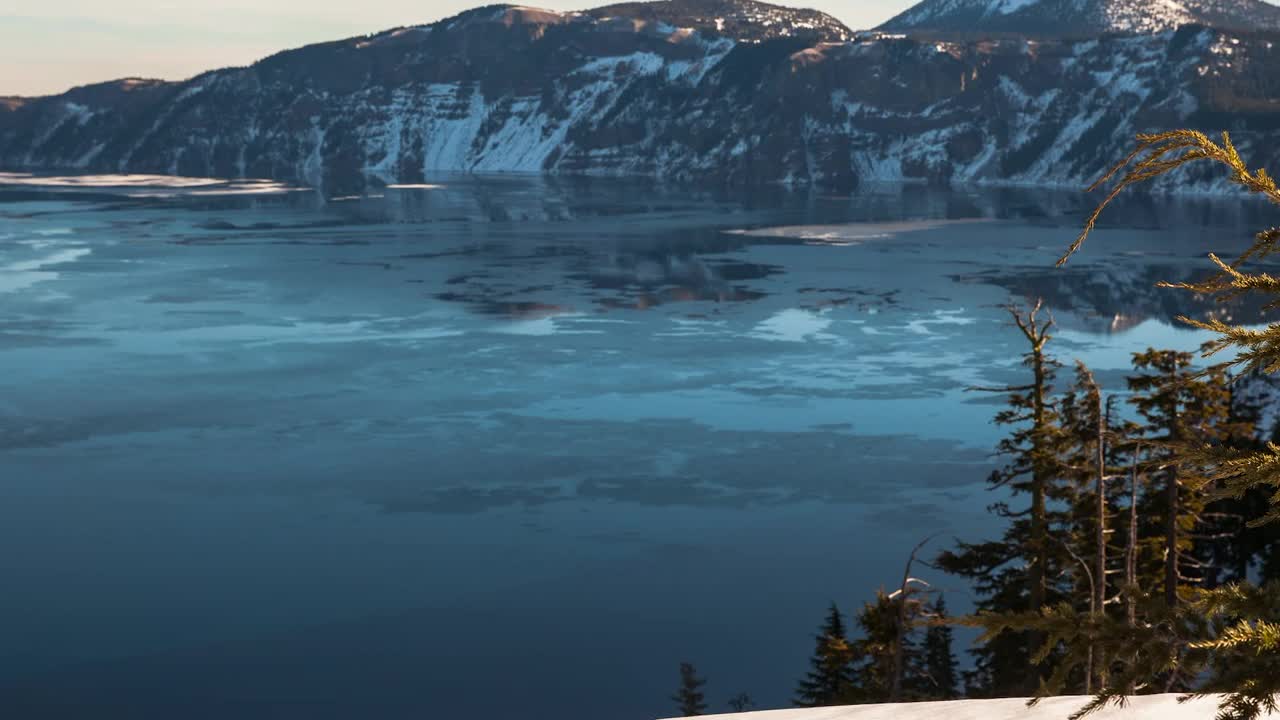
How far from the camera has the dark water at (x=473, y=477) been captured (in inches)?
1223

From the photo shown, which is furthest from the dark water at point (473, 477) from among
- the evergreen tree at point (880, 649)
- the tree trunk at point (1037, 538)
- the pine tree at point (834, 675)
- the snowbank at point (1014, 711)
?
the snowbank at point (1014, 711)

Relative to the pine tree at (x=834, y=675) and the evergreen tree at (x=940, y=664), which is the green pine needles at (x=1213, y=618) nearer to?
the pine tree at (x=834, y=675)

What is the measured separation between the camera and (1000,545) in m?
26.2

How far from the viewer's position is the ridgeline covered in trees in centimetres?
659

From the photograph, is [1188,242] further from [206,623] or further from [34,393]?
Result: [206,623]

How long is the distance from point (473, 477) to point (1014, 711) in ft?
112

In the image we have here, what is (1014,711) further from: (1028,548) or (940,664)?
(940,664)

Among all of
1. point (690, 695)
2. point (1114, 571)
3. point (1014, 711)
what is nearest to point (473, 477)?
point (690, 695)

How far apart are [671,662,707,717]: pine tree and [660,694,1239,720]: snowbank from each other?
14586 mm

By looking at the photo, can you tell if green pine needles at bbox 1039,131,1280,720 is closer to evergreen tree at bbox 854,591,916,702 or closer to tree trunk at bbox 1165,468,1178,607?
evergreen tree at bbox 854,591,916,702


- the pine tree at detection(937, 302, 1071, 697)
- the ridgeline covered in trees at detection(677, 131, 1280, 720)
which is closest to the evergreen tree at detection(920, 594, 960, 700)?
the ridgeline covered in trees at detection(677, 131, 1280, 720)

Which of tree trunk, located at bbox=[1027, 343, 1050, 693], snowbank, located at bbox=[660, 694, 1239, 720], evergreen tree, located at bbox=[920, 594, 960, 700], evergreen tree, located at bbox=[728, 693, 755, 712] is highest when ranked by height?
snowbank, located at bbox=[660, 694, 1239, 720]

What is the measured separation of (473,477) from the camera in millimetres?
43938

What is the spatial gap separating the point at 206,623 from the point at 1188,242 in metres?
116
